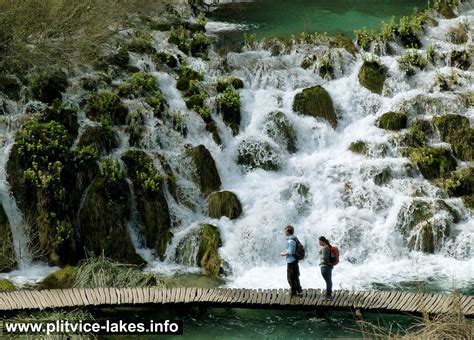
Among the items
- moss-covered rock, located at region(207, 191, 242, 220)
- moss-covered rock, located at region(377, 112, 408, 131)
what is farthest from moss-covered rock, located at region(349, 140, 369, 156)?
moss-covered rock, located at region(207, 191, 242, 220)

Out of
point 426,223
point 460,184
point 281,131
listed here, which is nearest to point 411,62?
point 281,131

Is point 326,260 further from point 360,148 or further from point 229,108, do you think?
point 229,108

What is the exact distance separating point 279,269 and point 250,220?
1.59m

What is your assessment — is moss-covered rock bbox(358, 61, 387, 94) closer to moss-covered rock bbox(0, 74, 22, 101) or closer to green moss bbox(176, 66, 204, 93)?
green moss bbox(176, 66, 204, 93)

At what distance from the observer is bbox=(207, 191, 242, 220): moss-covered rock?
19.3 metres

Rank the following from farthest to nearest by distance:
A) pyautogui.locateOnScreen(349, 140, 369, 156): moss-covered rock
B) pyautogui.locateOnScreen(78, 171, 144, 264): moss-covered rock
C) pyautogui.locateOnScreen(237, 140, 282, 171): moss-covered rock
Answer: pyautogui.locateOnScreen(349, 140, 369, 156): moss-covered rock → pyautogui.locateOnScreen(237, 140, 282, 171): moss-covered rock → pyautogui.locateOnScreen(78, 171, 144, 264): moss-covered rock

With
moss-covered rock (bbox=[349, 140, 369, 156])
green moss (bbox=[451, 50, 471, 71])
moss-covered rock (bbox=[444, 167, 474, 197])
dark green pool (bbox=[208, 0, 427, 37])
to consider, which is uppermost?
dark green pool (bbox=[208, 0, 427, 37])

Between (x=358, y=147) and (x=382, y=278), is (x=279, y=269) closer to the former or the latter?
(x=382, y=278)

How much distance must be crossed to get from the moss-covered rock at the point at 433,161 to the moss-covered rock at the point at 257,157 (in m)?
3.68

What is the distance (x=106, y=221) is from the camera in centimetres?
1794

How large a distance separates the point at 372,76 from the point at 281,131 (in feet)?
12.4

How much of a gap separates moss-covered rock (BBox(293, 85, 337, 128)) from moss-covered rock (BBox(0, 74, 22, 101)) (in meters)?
7.69

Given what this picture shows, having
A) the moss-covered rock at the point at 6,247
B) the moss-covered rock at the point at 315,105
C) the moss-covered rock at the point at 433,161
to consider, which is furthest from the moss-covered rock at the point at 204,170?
the moss-covered rock at the point at 433,161

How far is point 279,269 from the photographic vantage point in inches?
710
